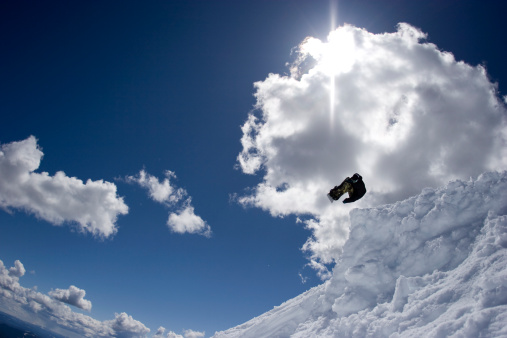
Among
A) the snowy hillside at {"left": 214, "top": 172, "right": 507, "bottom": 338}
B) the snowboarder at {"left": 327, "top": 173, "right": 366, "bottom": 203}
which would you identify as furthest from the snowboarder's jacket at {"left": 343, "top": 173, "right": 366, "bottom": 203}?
the snowy hillside at {"left": 214, "top": 172, "right": 507, "bottom": 338}

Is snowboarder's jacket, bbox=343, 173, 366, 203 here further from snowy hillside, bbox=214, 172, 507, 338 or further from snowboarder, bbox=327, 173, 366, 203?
snowy hillside, bbox=214, 172, 507, 338

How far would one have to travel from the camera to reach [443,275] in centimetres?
1358

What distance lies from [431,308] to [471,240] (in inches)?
250

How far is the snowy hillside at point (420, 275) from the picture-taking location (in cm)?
984

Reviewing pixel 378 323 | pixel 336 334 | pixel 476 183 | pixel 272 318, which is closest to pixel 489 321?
pixel 378 323

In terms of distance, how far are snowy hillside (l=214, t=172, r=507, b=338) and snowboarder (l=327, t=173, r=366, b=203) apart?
5.38 metres

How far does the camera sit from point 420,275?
1505 cm

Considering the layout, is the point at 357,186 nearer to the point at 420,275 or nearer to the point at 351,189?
the point at 351,189

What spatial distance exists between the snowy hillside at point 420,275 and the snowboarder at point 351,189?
5.38 m

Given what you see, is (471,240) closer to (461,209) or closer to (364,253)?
(461,209)

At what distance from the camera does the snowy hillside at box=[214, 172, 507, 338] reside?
984 centimetres

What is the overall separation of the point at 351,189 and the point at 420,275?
10098 millimetres

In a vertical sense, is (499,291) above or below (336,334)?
above

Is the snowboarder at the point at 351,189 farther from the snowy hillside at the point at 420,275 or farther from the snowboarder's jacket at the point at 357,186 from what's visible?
the snowy hillside at the point at 420,275
